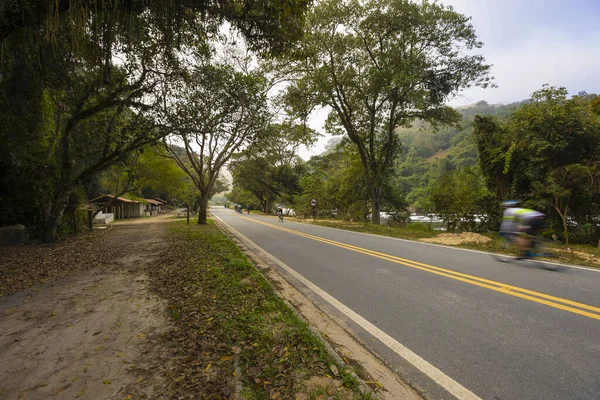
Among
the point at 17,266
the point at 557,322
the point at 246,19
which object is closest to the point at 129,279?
the point at 17,266

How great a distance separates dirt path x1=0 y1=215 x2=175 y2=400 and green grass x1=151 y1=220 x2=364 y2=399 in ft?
1.05

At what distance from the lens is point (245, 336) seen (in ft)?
10.4

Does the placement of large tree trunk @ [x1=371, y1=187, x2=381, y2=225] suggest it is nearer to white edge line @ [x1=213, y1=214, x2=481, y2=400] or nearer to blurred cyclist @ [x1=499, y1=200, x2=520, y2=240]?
blurred cyclist @ [x1=499, y1=200, x2=520, y2=240]

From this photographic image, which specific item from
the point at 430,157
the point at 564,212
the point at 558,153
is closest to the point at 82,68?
the point at 558,153

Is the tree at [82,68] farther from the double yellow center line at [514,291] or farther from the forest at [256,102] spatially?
the double yellow center line at [514,291]

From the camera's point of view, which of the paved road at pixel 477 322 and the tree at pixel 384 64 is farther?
the tree at pixel 384 64

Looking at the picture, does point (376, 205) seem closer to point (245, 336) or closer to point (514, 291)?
point (514, 291)

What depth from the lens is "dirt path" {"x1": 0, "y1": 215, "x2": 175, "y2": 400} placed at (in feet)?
7.77

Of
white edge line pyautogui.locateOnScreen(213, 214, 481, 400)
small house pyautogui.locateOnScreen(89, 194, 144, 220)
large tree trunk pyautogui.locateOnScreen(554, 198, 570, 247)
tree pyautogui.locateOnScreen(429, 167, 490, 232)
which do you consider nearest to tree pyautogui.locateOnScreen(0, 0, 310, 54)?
white edge line pyautogui.locateOnScreen(213, 214, 481, 400)

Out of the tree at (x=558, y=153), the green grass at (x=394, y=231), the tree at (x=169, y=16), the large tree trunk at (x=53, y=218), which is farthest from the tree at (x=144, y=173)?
the tree at (x=558, y=153)

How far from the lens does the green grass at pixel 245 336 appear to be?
2.42 metres

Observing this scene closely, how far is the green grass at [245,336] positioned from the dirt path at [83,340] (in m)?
0.32

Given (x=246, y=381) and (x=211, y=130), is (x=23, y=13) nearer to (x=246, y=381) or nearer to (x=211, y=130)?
(x=246, y=381)

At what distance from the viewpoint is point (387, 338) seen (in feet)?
10.4
